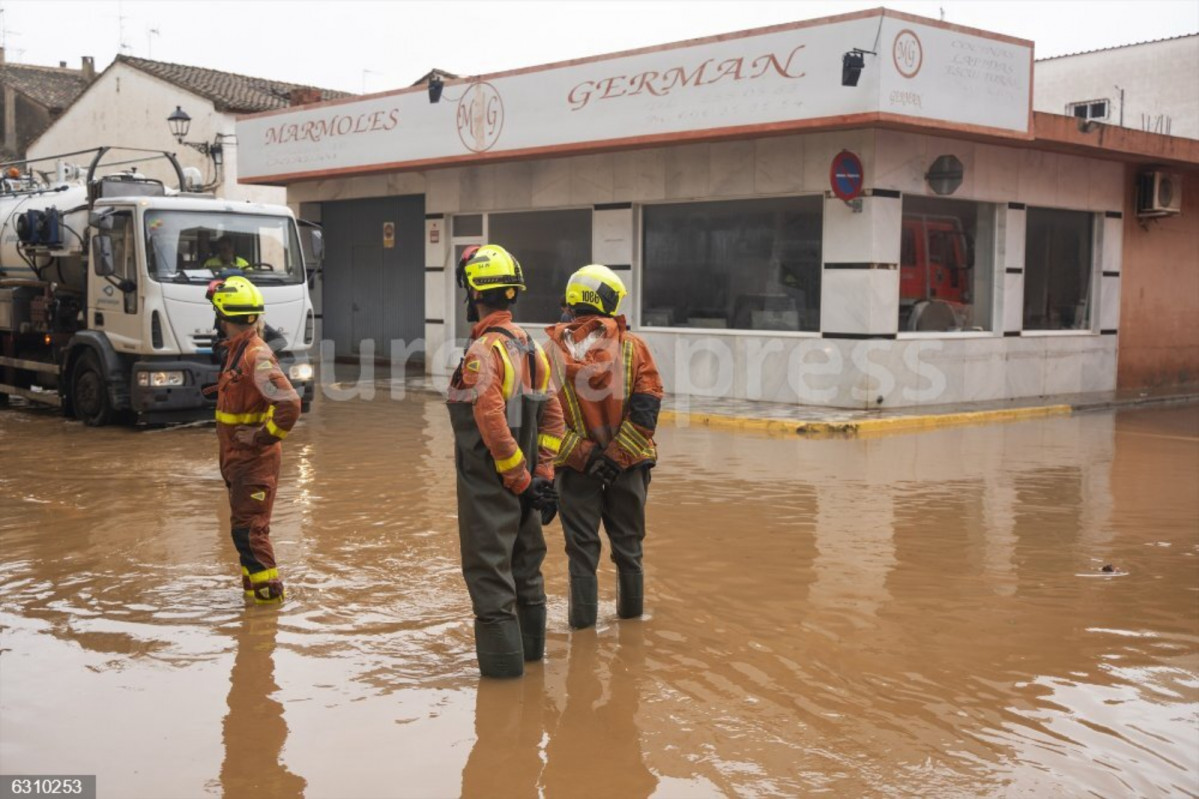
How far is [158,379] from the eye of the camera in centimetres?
1349

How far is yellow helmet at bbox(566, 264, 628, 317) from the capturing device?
6.07 m

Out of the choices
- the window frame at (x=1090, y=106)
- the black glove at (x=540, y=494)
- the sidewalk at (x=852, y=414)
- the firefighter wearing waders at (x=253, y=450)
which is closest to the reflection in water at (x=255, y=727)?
the firefighter wearing waders at (x=253, y=450)

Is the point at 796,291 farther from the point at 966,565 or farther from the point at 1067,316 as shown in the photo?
the point at 966,565

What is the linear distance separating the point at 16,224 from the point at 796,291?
1008 cm

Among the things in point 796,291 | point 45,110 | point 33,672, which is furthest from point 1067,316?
point 45,110

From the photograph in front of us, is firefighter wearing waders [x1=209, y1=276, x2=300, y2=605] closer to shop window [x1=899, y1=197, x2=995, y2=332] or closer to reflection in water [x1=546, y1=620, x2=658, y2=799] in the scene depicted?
reflection in water [x1=546, y1=620, x2=658, y2=799]

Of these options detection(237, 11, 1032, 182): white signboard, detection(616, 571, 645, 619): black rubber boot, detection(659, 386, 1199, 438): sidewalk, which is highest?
detection(237, 11, 1032, 182): white signboard

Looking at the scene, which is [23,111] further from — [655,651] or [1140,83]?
[655,651]

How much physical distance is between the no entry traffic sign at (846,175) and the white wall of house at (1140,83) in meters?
16.9

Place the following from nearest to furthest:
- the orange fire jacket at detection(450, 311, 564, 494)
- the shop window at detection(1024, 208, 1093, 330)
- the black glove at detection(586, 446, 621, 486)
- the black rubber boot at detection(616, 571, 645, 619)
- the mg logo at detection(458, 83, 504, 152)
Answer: the orange fire jacket at detection(450, 311, 564, 494) < the black glove at detection(586, 446, 621, 486) < the black rubber boot at detection(616, 571, 645, 619) < the shop window at detection(1024, 208, 1093, 330) < the mg logo at detection(458, 83, 504, 152)

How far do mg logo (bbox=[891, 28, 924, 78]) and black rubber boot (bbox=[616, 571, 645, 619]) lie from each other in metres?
9.56

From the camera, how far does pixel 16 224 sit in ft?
52.6

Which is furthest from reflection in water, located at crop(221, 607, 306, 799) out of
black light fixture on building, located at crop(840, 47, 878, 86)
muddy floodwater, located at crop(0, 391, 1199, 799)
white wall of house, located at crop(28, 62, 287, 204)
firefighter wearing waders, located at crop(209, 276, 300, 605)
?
white wall of house, located at crop(28, 62, 287, 204)

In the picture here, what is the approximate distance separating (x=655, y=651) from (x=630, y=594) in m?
0.55
